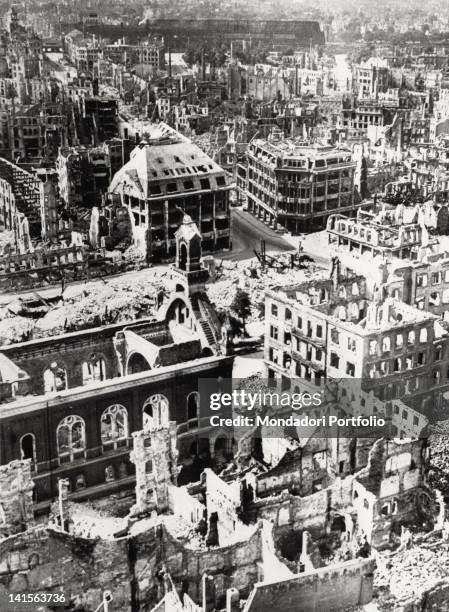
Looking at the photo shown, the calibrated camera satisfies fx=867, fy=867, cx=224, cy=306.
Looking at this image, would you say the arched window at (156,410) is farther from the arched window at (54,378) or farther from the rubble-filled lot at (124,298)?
the rubble-filled lot at (124,298)

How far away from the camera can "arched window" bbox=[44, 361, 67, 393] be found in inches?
2437

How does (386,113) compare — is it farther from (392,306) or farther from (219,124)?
(392,306)

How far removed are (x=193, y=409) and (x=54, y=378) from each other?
10.2m

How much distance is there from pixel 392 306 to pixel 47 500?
30.9 m

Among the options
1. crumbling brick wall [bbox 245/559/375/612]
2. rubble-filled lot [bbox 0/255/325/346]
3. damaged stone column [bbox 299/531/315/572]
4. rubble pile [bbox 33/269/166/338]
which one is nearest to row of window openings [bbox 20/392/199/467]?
damaged stone column [bbox 299/531/315/572]

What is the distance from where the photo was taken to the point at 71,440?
56469 mm

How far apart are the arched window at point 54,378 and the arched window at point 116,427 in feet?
18.2

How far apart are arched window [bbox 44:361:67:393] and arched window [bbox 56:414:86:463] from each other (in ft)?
16.2

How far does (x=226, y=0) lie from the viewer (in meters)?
136

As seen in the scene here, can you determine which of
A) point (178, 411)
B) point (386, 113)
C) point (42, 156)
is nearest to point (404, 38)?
point (386, 113)

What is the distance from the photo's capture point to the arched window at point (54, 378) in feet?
203

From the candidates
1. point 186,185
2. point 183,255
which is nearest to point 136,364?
point 183,255

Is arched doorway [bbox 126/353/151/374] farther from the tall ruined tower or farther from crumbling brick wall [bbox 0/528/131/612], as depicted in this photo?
crumbling brick wall [bbox 0/528/131/612]

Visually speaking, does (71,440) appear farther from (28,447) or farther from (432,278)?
(432,278)
